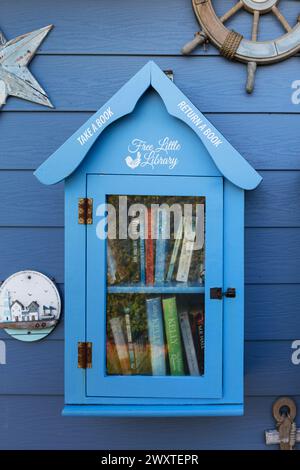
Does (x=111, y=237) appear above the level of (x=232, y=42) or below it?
below

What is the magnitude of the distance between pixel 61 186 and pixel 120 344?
0.68m

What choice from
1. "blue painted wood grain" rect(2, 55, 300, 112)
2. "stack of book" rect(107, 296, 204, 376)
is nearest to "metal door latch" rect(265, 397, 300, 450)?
"stack of book" rect(107, 296, 204, 376)

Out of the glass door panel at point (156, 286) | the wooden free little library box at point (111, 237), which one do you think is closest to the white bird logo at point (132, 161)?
the wooden free little library box at point (111, 237)

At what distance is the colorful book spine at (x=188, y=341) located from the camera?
4.70 feet

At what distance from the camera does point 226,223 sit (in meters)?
1.38

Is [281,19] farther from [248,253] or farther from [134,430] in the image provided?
[134,430]

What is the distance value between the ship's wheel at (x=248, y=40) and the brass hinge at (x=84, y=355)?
1158mm

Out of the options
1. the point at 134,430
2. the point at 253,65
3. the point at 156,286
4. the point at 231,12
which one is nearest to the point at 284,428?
the point at 134,430

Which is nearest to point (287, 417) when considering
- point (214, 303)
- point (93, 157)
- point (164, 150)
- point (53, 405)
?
point (214, 303)

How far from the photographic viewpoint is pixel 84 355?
138 centimetres

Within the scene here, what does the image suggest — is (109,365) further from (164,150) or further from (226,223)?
(164,150)

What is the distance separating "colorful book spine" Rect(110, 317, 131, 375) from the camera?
56.4 inches

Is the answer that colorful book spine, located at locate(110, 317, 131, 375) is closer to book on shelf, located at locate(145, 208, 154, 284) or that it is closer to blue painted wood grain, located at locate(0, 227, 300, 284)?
book on shelf, located at locate(145, 208, 154, 284)
